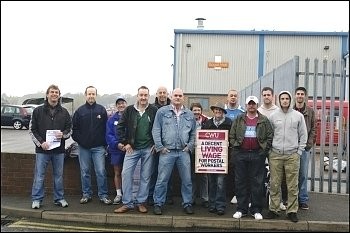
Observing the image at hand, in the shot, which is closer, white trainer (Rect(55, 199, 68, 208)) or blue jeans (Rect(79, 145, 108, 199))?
white trainer (Rect(55, 199, 68, 208))

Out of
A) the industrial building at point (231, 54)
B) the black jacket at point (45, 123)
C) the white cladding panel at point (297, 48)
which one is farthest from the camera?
the industrial building at point (231, 54)

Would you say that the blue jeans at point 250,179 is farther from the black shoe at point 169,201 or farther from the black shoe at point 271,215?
the black shoe at point 169,201

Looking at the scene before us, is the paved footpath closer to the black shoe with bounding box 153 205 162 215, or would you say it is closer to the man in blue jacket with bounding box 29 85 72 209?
the black shoe with bounding box 153 205 162 215

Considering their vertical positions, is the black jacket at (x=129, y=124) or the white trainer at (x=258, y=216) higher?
the black jacket at (x=129, y=124)

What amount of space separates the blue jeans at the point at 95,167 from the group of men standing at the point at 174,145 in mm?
16

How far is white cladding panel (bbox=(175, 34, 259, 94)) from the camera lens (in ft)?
101

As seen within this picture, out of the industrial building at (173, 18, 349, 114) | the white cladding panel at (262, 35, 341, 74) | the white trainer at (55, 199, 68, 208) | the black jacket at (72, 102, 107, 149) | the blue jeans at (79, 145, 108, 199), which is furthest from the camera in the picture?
the industrial building at (173, 18, 349, 114)

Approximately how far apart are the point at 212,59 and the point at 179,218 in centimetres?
2530

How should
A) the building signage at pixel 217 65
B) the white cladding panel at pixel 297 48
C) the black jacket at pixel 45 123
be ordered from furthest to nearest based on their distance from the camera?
the building signage at pixel 217 65, the white cladding panel at pixel 297 48, the black jacket at pixel 45 123

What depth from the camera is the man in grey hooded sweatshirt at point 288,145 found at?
643cm

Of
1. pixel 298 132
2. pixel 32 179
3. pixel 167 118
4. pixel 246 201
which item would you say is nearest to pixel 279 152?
pixel 298 132

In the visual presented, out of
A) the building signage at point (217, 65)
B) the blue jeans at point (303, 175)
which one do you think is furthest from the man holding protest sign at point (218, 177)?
the building signage at point (217, 65)

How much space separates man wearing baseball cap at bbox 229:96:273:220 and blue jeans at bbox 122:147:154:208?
52.3 inches

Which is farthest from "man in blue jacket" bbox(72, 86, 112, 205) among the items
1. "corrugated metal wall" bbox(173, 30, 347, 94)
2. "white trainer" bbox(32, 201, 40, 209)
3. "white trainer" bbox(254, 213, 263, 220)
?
"corrugated metal wall" bbox(173, 30, 347, 94)
